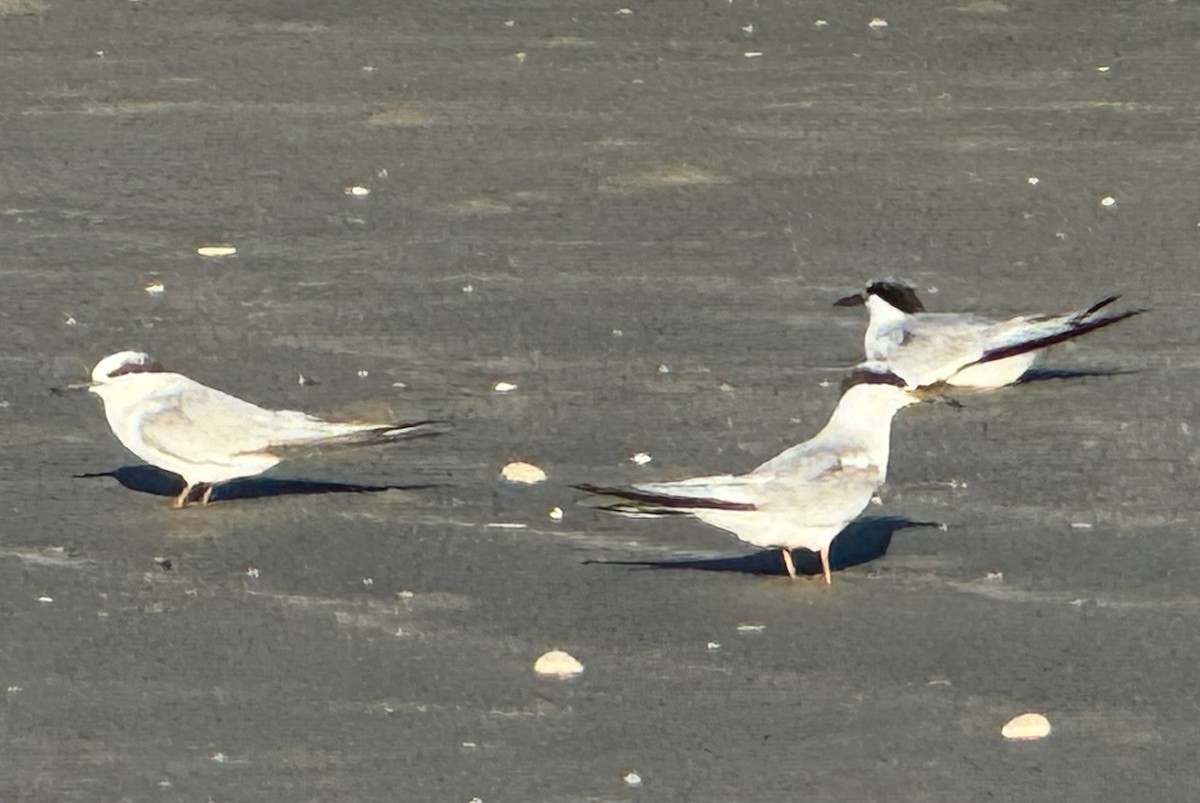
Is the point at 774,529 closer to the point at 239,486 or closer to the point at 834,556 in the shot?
the point at 834,556

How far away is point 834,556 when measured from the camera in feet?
16.8

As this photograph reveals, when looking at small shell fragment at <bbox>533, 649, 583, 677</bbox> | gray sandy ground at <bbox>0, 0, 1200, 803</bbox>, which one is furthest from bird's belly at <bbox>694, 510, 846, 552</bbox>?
small shell fragment at <bbox>533, 649, 583, 677</bbox>

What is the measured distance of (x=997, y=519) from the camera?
5250 millimetres

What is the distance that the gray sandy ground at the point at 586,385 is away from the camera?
4.30 metres

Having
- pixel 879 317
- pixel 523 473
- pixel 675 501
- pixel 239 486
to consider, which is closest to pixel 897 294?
pixel 879 317

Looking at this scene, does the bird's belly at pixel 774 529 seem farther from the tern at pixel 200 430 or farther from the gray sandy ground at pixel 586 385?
the tern at pixel 200 430

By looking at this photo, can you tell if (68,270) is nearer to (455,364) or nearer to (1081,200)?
(455,364)

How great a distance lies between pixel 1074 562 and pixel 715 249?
2311 millimetres

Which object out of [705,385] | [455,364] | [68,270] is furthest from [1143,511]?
[68,270]

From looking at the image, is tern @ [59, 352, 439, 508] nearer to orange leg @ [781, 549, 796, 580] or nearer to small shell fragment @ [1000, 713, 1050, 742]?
orange leg @ [781, 549, 796, 580]

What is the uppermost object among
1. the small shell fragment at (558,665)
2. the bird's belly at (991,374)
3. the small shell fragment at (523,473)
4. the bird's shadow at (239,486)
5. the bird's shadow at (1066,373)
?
the bird's shadow at (239,486)

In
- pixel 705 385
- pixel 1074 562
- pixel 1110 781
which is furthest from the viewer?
pixel 705 385

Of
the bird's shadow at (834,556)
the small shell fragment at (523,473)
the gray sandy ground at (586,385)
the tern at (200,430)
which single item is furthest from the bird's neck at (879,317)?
the tern at (200,430)

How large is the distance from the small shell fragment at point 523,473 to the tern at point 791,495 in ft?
1.39
